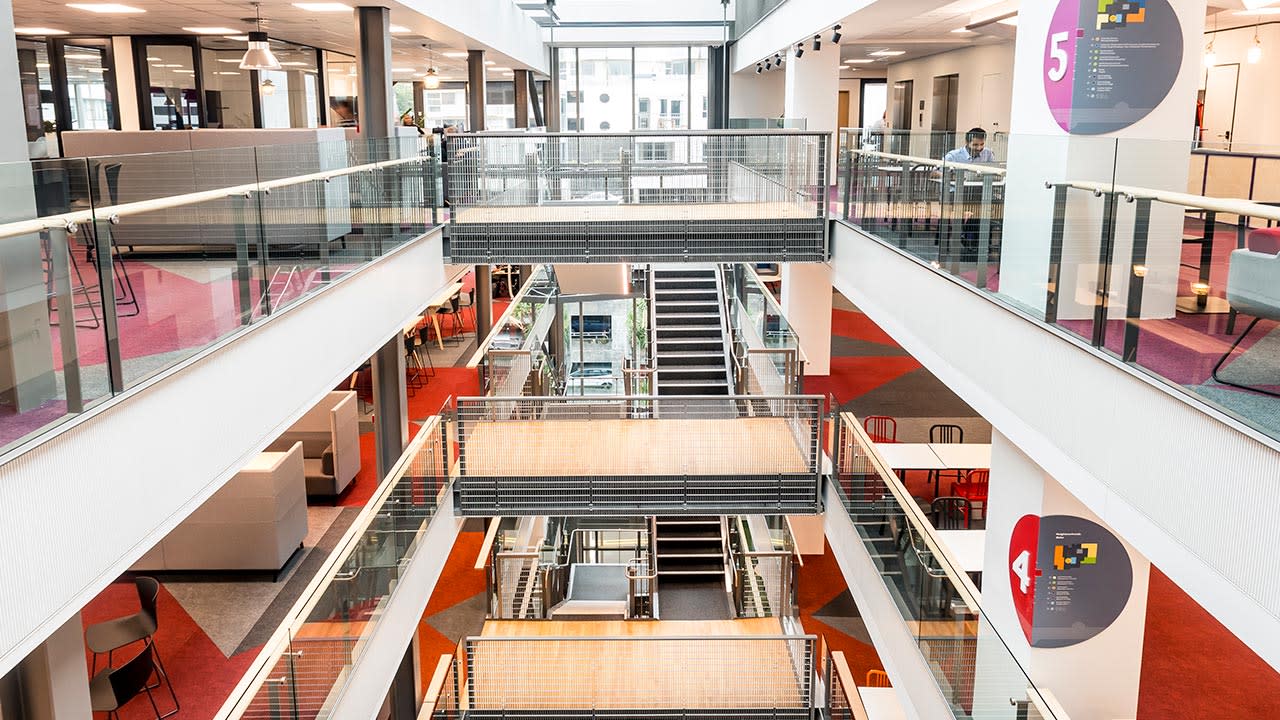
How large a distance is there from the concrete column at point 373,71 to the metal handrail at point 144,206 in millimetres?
2801

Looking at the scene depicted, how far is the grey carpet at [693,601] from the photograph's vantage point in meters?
14.1

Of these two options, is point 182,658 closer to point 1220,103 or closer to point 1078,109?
point 1078,109

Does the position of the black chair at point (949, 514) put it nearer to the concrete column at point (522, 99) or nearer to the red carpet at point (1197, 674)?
the red carpet at point (1197, 674)

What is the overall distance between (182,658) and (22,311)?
720 centimetres

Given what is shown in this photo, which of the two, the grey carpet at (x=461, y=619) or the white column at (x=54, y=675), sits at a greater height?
the white column at (x=54, y=675)

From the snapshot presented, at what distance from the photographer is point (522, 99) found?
2209cm

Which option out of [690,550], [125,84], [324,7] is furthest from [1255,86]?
[125,84]

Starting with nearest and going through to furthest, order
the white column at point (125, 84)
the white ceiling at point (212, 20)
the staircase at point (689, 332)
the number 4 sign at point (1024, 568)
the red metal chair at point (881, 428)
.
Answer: the number 4 sign at point (1024, 568) → the white ceiling at point (212, 20) → the white column at point (125, 84) → the red metal chair at point (881, 428) → the staircase at point (689, 332)

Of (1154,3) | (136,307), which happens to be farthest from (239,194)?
(1154,3)

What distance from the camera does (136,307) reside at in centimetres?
397

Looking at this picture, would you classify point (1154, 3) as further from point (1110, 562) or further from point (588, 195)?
point (588, 195)

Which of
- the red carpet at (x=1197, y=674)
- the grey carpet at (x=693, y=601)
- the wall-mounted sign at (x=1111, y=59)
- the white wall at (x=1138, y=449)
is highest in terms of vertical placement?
the wall-mounted sign at (x=1111, y=59)

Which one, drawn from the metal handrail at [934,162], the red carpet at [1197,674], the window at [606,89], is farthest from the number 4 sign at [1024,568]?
the window at [606,89]

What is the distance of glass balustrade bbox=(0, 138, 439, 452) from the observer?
3.21 metres
